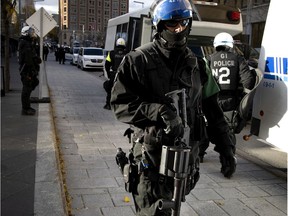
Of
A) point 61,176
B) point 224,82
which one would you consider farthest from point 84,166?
point 224,82

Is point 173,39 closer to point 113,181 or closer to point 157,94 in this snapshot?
point 157,94

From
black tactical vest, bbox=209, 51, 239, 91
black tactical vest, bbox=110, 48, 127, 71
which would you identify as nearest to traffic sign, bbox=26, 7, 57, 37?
black tactical vest, bbox=110, 48, 127, 71

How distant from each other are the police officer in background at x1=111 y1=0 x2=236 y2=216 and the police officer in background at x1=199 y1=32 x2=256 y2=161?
9.10ft

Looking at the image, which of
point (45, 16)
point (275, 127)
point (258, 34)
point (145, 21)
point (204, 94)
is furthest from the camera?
point (258, 34)

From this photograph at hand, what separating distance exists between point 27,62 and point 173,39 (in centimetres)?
662

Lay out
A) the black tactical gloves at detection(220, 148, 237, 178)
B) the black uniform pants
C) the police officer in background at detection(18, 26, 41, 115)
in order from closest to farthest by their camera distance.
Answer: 1. the black tactical gloves at detection(220, 148, 237, 178)
2. the police officer in background at detection(18, 26, 41, 115)
3. the black uniform pants

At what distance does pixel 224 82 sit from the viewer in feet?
17.2

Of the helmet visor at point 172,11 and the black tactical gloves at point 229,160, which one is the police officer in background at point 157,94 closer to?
the helmet visor at point 172,11

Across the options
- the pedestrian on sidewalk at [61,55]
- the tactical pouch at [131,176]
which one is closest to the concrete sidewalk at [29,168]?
the tactical pouch at [131,176]

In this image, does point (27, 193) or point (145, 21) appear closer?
point (27, 193)

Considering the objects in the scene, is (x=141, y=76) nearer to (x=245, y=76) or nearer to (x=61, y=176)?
(x=61, y=176)

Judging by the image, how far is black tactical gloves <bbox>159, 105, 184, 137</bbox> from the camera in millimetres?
2082

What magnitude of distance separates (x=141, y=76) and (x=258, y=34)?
30.7 meters

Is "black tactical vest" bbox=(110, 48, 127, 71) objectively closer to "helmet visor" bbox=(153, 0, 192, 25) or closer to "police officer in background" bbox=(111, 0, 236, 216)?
"police officer in background" bbox=(111, 0, 236, 216)
